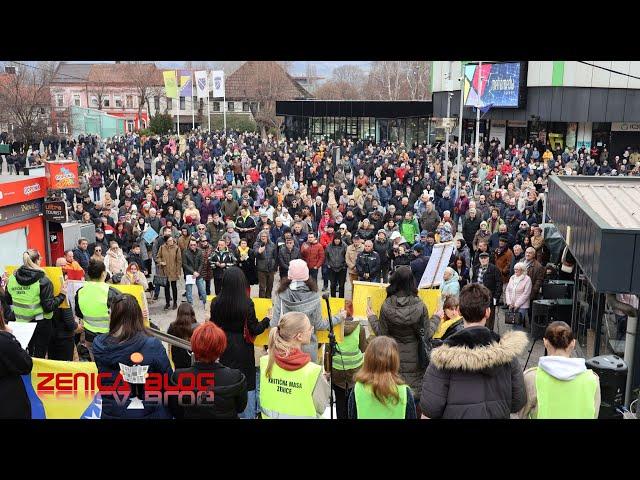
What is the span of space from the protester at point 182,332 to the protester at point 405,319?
168cm

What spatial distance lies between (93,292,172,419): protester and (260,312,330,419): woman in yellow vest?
2.09ft

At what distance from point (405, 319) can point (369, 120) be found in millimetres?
48327

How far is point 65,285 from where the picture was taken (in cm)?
845

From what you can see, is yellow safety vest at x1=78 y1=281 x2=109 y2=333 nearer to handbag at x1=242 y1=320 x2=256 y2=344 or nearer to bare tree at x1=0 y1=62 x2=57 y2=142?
handbag at x1=242 y1=320 x2=256 y2=344

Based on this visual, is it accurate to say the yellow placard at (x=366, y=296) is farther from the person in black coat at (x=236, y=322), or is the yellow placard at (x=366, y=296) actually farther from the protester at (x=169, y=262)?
the protester at (x=169, y=262)

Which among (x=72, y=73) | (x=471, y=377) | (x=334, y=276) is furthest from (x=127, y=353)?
(x=72, y=73)

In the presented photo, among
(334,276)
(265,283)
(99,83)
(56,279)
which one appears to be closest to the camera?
(56,279)

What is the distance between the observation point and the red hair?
12.9ft

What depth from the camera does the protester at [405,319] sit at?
6.02 metres

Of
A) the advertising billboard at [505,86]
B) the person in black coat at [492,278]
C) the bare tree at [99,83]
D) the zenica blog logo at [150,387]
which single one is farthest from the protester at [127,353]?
the bare tree at [99,83]

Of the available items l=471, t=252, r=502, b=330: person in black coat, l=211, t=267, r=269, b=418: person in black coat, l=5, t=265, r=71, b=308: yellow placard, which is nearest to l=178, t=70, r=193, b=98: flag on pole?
l=471, t=252, r=502, b=330: person in black coat

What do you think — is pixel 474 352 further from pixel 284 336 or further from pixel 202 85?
pixel 202 85

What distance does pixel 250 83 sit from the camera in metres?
75.2
